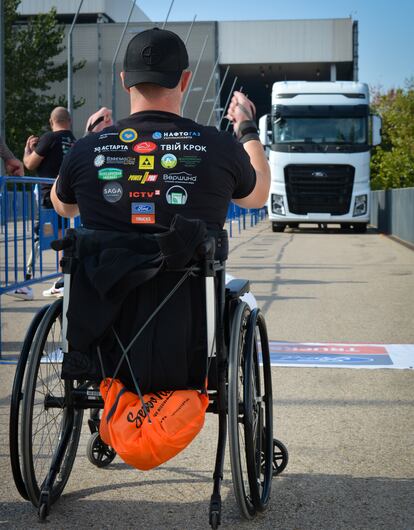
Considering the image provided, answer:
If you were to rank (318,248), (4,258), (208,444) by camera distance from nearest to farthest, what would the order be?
(208,444)
(4,258)
(318,248)

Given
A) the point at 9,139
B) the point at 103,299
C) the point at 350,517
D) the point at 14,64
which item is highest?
the point at 14,64

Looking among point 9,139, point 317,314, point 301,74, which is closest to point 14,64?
point 9,139

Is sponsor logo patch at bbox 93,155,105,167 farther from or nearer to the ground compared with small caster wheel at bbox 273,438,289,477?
farther from the ground

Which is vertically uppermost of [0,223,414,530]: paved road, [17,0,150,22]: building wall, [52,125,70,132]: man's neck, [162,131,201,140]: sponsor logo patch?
[17,0,150,22]: building wall

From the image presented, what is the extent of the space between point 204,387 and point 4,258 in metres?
4.65

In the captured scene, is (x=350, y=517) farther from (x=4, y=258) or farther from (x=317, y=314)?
(x=317, y=314)

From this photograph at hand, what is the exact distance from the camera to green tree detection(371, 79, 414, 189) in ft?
112

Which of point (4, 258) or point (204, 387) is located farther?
point (4, 258)

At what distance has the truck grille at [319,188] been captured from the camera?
26.1 m

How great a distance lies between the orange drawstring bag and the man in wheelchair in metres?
0.05

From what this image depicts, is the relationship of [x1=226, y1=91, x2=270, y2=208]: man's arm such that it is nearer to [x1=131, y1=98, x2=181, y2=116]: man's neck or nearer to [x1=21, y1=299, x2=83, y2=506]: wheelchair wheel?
[x1=131, y1=98, x2=181, y2=116]: man's neck

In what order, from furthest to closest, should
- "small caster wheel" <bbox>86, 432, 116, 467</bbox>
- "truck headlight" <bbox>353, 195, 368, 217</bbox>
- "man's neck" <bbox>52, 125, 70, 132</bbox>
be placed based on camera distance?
"truck headlight" <bbox>353, 195, 368, 217</bbox> → "man's neck" <bbox>52, 125, 70, 132</bbox> → "small caster wheel" <bbox>86, 432, 116, 467</bbox>

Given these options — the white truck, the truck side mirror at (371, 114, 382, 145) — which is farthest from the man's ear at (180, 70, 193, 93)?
the truck side mirror at (371, 114, 382, 145)

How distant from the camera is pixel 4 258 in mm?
7922
